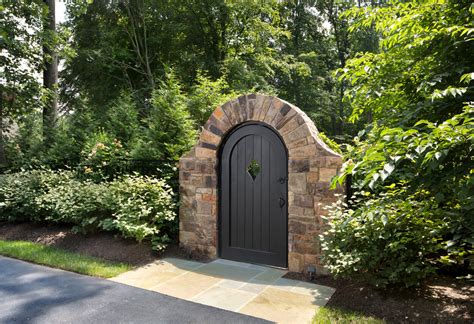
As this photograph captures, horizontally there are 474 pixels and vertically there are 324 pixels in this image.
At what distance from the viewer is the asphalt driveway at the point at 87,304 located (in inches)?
131

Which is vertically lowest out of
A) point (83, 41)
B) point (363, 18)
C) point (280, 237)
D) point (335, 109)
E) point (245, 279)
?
point (245, 279)

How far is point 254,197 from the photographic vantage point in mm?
4906

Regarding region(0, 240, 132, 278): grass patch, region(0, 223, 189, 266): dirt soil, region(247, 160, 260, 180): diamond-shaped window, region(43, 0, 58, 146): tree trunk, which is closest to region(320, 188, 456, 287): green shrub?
region(247, 160, 260, 180): diamond-shaped window

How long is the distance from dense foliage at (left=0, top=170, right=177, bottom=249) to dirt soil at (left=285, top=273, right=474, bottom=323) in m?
2.88

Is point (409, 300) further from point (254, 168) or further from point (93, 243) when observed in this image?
point (93, 243)

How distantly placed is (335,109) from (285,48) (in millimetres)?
4262

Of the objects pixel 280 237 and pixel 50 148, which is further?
pixel 50 148

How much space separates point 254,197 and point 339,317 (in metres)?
2.05

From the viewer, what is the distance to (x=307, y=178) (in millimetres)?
4469

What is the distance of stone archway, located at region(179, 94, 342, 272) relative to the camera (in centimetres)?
439

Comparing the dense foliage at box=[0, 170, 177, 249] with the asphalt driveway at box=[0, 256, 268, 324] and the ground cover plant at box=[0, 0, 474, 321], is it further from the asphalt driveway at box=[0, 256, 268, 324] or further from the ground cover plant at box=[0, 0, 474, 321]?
the asphalt driveway at box=[0, 256, 268, 324]

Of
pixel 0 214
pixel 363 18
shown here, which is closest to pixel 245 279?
pixel 363 18

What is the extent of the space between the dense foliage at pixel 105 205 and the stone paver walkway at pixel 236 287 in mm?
679

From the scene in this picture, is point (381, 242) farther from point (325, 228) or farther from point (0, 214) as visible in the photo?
point (0, 214)
